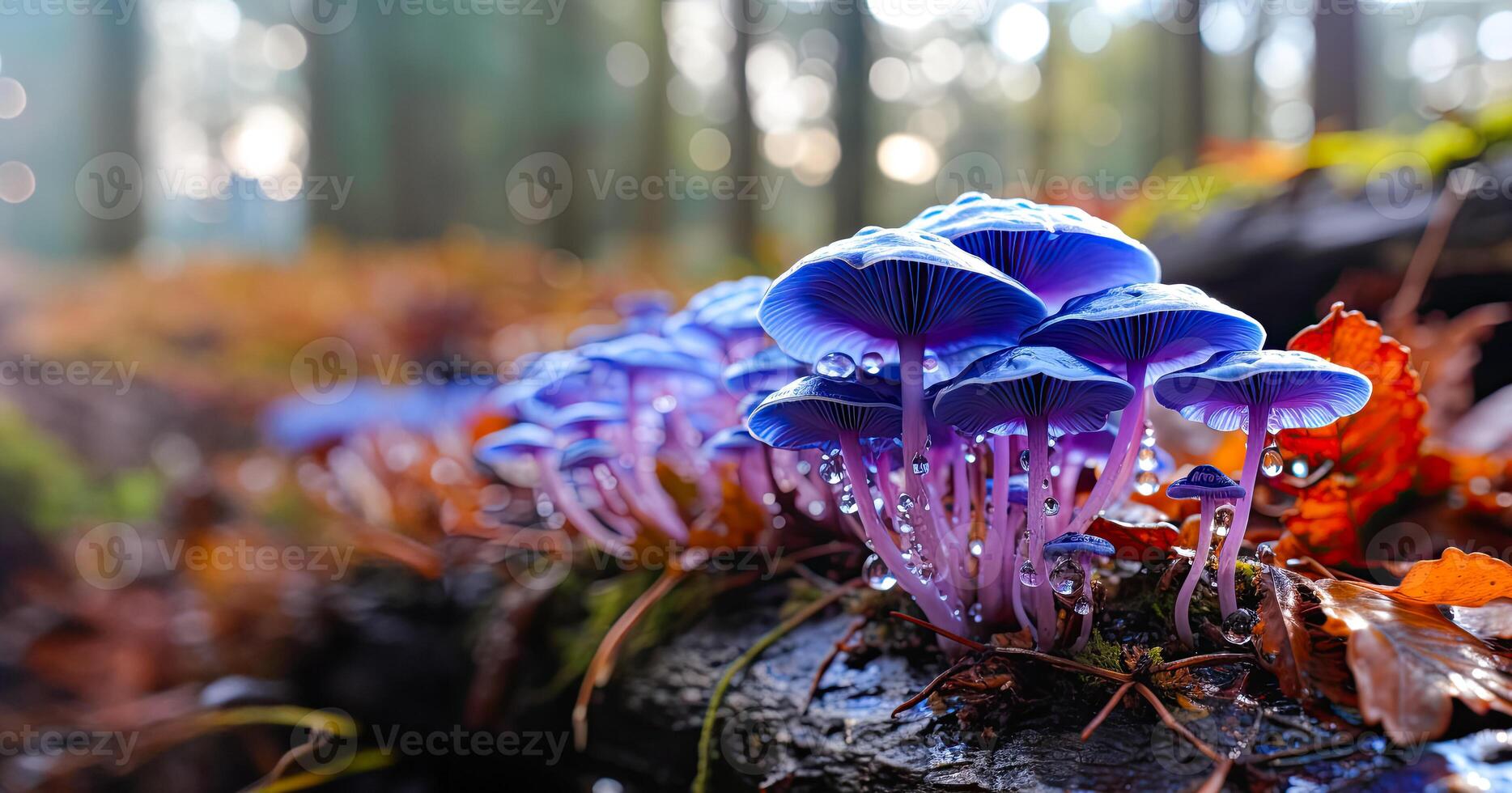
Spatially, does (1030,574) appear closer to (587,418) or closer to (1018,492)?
(1018,492)

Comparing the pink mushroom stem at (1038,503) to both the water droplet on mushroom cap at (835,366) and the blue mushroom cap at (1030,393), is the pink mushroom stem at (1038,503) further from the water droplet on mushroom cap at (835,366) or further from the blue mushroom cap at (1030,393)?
the water droplet on mushroom cap at (835,366)

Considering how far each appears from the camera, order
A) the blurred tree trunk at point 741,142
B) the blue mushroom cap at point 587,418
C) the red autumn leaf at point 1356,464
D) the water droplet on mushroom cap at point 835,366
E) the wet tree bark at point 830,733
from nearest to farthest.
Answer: the wet tree bark at point 830,733 < the water droplet on mushroom cap at point 835,366 < the red autumn leaf at point 1356,464 < the blue mushroom cap at point 587,418 < the blurred tree trunk at point 741,142

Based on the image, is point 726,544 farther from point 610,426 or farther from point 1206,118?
point 1206,118

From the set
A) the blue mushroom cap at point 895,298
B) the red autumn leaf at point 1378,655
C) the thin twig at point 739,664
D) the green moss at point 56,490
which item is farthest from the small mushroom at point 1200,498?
the green moss at point 56,490

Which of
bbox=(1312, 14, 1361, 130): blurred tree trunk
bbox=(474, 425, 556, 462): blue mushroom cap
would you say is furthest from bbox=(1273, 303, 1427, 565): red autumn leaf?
bbox=(1312, 14, 1361, 130): blurred tree trunk

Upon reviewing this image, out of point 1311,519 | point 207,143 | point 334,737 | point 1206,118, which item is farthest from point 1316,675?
point 207,143

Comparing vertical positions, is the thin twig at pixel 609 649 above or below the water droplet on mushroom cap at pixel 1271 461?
below
